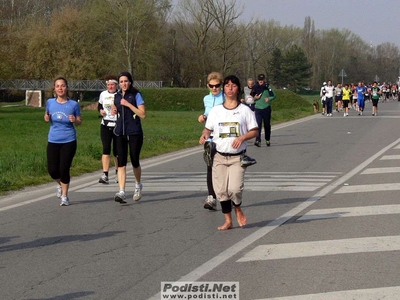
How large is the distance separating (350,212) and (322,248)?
2.32 meters

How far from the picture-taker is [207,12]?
82375 mm

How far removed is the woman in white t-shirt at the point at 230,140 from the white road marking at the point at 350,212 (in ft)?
3.72

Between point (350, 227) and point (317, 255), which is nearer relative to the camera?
point (317, 255)

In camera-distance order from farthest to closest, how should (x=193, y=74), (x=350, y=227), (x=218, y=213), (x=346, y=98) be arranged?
1. (x=193, y=74)
2. (x=346, y=98)
3. (x=218, y=213)
4. (x=350, y=227)

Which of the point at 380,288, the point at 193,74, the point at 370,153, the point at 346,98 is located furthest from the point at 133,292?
the point at 193,74

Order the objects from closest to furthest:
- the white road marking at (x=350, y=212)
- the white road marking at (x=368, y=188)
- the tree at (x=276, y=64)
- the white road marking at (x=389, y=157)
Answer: the white road marking at (x=350, y=212), the white road marking at (x=368, y=188), the white road marking at (x=389, y=157), the tree at (x=276, y=64)

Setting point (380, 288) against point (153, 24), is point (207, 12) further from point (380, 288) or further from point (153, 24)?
point (380, 288)

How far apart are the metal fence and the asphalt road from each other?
6280 centimetres

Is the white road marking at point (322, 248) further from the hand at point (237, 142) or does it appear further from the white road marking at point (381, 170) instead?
the white road marking at point (381, 170)

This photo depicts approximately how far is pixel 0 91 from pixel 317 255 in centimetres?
7811

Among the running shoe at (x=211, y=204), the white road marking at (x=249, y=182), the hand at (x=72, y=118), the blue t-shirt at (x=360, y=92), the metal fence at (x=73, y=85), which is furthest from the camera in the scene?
the metal fence at (x=73, y=85)

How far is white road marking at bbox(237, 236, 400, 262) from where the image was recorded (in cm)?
749

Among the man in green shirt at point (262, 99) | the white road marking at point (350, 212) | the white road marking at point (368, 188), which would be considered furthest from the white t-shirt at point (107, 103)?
the man in green shirt at point (262, 99)

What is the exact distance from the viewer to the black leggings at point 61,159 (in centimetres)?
1122
